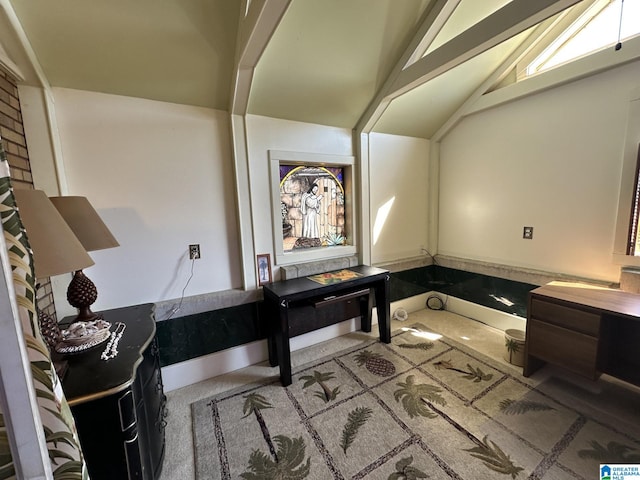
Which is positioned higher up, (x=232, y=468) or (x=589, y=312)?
(x=589, y=312)

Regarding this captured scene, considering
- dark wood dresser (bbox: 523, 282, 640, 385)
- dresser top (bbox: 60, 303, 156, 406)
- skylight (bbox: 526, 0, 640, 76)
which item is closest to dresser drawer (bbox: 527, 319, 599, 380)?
dark wood dresser (bbox: 523, 282, 640, 385)

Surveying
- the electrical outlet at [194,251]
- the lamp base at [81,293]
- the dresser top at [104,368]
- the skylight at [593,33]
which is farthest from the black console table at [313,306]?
the skylight at [593,33]

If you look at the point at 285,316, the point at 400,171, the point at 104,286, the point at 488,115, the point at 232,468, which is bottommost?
the point at 232,468

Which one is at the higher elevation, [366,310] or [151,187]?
[151,187]

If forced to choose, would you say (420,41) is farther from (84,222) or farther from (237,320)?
(237,320)

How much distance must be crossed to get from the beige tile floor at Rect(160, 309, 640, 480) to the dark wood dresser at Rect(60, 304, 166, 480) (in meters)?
0.28

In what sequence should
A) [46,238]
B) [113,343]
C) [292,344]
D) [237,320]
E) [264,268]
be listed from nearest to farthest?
[46,238]
[113,343]
[237,320]
[264,268]
[292,344]

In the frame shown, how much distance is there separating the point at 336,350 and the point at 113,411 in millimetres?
1927

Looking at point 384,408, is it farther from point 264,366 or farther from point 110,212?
point 110,212

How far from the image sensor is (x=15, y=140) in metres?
1.47

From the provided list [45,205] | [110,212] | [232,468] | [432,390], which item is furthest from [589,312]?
[110,212]

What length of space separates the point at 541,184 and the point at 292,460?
3.13m

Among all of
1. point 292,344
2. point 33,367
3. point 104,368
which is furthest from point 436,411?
point 33,367

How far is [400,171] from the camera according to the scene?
10.5 ft
